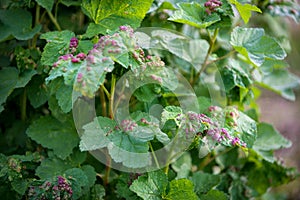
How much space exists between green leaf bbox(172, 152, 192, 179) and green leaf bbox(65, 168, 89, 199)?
0.31 meters

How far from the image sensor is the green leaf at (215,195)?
4.06 feet

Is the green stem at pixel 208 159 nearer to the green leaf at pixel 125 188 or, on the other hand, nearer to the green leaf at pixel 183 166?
the green leaf at pixel 183 166

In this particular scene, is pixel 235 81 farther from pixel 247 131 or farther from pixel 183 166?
pixel 183 166

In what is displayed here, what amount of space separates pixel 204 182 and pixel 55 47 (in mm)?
603

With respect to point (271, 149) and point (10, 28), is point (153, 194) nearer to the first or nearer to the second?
point (271, 149)

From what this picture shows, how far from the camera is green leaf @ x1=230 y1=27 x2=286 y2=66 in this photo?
3.86 ft

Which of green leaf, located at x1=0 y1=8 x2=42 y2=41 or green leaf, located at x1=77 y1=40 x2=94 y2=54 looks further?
green leaf, located at x1=0 y1=8 x2=42 y2=41

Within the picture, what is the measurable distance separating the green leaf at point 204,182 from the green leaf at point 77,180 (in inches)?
13.6

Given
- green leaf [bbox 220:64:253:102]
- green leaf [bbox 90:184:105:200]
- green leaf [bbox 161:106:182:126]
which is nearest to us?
green leaf [bbox 161:106:182:126]

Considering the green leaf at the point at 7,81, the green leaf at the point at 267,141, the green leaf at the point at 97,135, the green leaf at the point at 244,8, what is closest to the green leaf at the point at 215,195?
the green leaf at the point at 267,141

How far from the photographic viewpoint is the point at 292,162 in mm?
2420

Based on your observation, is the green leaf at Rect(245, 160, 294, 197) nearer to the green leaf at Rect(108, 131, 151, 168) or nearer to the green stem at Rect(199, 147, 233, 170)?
the green stem at Rect(199, 147, 233, 170)

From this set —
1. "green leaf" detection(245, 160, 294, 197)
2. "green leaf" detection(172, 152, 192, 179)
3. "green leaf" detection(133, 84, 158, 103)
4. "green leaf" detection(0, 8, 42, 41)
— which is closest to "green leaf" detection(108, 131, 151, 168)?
"green leaf" detection(133, 84, 158, 103)

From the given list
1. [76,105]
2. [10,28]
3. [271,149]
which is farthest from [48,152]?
[271,149]
